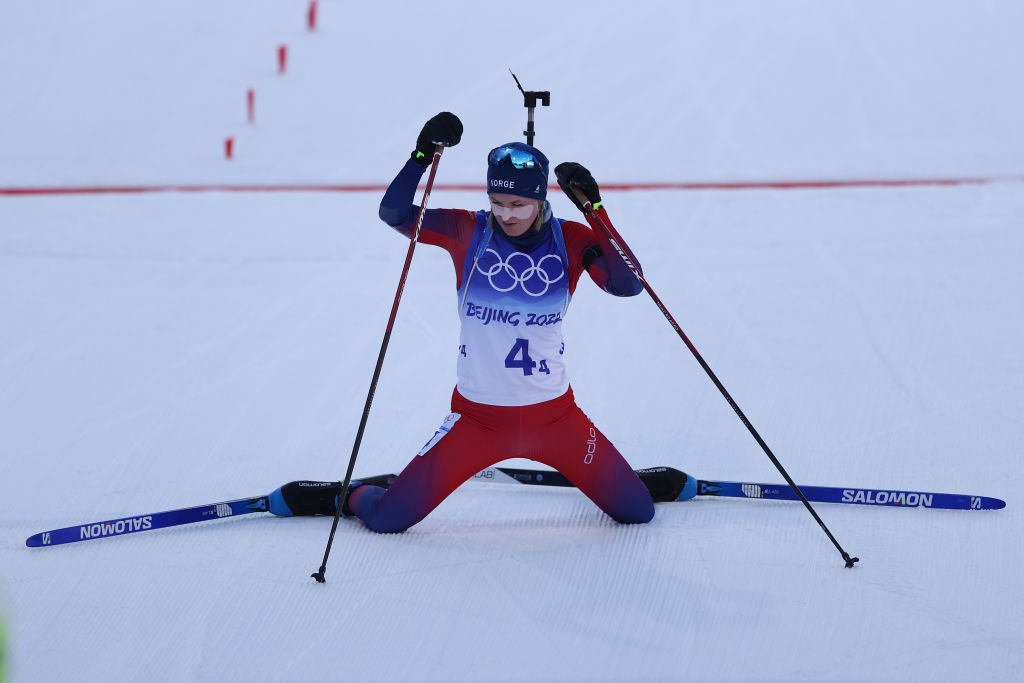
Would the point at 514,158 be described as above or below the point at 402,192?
above

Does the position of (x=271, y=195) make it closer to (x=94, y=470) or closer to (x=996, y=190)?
(x=94, y=470)

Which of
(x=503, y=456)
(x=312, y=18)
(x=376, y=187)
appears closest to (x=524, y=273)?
(x=503, y=456)

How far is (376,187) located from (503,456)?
12.0ft

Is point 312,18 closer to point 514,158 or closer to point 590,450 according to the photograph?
point 514,158

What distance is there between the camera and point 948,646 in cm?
254

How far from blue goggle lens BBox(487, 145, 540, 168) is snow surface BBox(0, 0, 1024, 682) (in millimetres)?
1067

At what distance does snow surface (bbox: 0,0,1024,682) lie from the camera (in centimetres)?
265

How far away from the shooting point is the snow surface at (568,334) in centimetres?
265

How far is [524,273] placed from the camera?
292 cm

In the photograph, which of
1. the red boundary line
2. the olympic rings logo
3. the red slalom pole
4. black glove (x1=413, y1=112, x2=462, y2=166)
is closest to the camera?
black glove (x1=413, y1=112, x2=462, y2=166)

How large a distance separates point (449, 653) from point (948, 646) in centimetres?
120

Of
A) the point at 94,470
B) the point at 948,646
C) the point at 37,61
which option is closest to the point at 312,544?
the point at 94,470

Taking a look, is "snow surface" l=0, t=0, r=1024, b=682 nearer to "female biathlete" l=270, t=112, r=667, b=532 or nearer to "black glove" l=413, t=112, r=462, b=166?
"female biathlete" l=270, t=112, r=667, b=532

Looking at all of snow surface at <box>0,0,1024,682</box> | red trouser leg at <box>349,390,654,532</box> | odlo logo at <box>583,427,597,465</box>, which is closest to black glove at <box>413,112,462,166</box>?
red trouser leg at <box>349,390,654,532</box>
